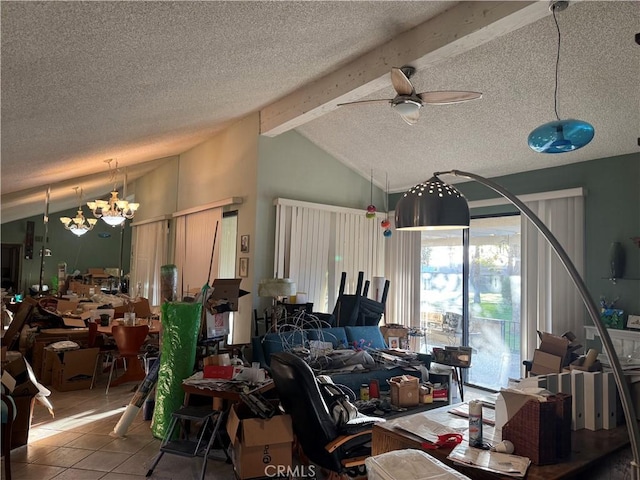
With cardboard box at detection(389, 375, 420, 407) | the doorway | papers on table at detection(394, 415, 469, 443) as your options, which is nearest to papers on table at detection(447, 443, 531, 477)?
papers on table at detection(394, 415, 469, 443)

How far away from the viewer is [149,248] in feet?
29.0

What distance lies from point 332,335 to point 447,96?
311 centimetres

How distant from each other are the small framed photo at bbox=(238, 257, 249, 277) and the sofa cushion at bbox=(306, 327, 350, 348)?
4.17 feet

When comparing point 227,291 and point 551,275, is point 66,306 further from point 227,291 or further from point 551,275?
point 551,275

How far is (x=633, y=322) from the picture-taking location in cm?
443

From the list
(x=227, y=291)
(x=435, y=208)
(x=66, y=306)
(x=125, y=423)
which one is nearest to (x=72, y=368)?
(x=125, y=423)

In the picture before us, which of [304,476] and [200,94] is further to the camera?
[200,94]

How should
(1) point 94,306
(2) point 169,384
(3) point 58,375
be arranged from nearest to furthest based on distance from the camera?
1. (2) point 169,384
2. (3) point 58,375
3. (1) point 94,306

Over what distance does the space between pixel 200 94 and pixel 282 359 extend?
2747mm

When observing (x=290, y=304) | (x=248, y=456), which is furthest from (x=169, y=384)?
(x=290, y=304)

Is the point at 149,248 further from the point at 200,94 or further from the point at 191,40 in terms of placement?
the point at 191,40

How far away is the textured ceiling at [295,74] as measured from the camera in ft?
8.88

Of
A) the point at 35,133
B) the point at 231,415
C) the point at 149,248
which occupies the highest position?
the point at 35,133

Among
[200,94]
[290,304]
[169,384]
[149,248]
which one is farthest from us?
[149,248]
